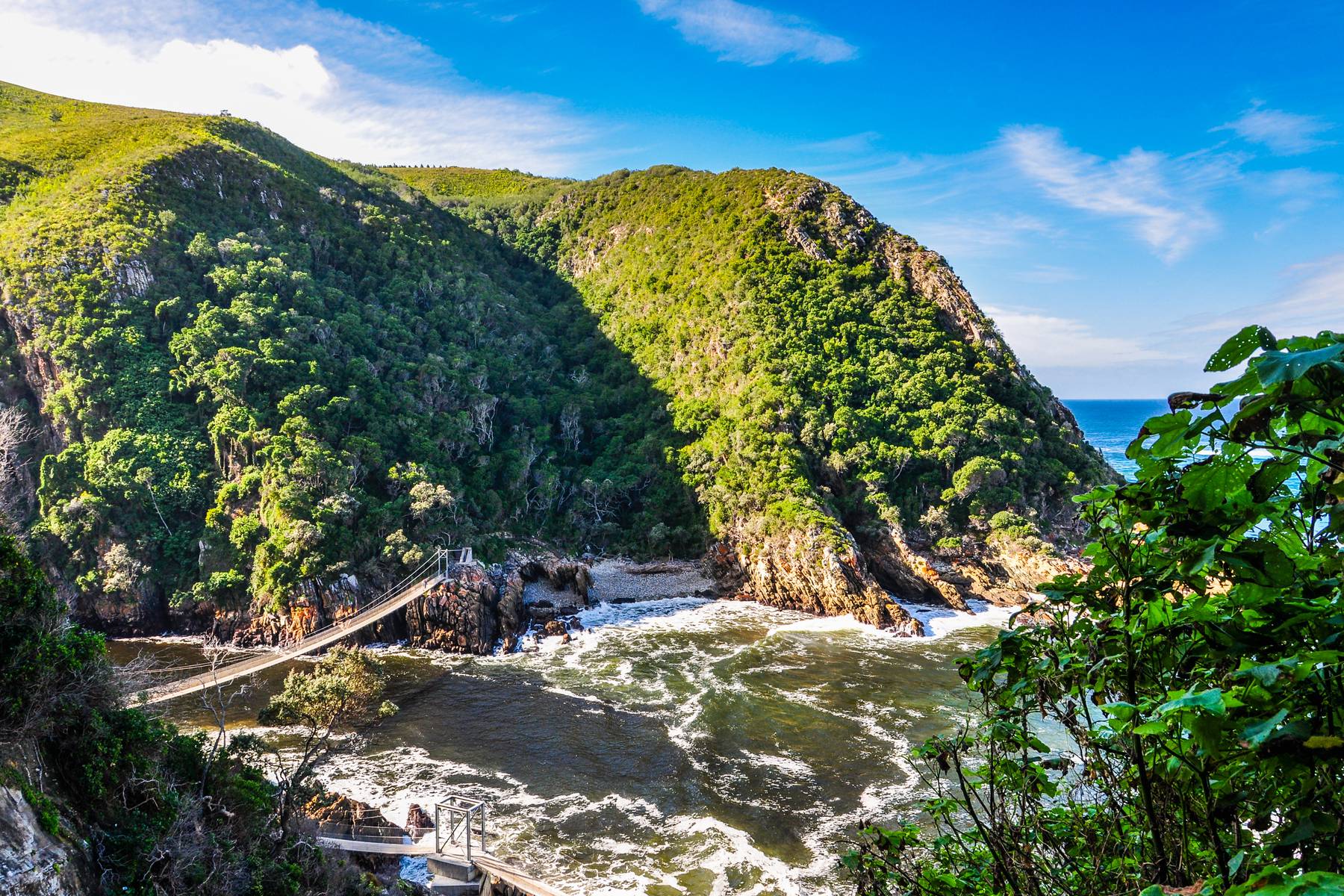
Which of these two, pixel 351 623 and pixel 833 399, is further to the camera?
pixel 833 399

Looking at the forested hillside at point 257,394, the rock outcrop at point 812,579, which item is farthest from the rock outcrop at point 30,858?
the rock outcrop at point 812,579

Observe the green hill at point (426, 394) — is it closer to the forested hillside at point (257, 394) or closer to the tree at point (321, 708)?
the forested hillside at point (257, 394)

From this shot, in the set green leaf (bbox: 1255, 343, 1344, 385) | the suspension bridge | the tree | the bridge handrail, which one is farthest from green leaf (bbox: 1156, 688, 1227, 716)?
the suspension bridge

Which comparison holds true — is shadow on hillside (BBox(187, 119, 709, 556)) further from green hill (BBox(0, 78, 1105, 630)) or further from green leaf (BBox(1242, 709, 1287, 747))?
green leaf (BBox(1242, 709, 1287, 747))

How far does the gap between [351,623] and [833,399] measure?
26557mm

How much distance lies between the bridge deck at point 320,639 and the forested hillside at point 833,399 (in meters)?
14.7

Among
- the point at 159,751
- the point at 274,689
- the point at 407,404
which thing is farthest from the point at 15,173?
the point at 159,751

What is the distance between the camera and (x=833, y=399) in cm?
3781

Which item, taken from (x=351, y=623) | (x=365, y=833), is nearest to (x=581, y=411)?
(x=351, y=623)

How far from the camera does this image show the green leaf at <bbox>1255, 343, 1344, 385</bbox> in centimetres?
113

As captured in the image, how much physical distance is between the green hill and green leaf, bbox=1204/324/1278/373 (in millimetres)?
27799

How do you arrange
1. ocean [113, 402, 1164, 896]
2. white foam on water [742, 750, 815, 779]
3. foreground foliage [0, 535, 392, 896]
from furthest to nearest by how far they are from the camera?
white foam on water [742, 750, 815, 779] → ocean [113, 402, 1164, 896] → foreground foliage [0, 535, 392, 896]

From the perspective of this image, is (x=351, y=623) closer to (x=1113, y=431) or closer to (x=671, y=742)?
(x=671, y=742)

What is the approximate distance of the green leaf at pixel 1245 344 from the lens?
1.45m
